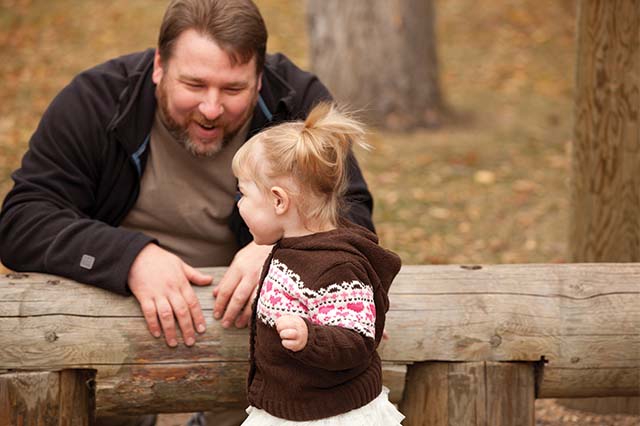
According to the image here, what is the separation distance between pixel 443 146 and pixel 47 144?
18.2ft

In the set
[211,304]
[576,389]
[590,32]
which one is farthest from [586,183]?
[211,304]

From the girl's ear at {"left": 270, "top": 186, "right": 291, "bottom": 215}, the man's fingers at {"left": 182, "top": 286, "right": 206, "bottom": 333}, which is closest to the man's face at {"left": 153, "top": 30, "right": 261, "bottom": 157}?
the man's fingers at {"left": 182, "top": 286, "right": 206, "bottom": 333}

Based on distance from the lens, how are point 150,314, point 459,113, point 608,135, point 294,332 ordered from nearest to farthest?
point 294,332 < point 150,314 < point 608,135 < point 459,113

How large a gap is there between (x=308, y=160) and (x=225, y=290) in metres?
0.81

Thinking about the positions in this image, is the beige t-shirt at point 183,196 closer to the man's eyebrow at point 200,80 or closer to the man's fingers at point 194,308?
the man's eyebrow at point 200,80

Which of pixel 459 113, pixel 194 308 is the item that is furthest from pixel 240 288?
pixel 459 113

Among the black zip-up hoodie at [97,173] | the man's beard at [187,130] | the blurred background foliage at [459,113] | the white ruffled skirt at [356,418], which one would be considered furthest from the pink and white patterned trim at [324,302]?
the blurred background foliage at [459,113]

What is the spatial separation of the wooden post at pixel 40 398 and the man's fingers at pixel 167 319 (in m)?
0.35

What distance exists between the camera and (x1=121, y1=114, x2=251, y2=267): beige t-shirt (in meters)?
3.75

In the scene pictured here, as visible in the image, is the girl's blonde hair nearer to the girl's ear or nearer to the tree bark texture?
the girl's ear

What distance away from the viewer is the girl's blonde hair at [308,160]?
8.48ft

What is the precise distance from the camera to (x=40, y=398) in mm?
3203

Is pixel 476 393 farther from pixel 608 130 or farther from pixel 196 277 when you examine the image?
pixel 608 130

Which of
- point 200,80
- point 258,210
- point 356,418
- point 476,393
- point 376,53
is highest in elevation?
point 200,80
